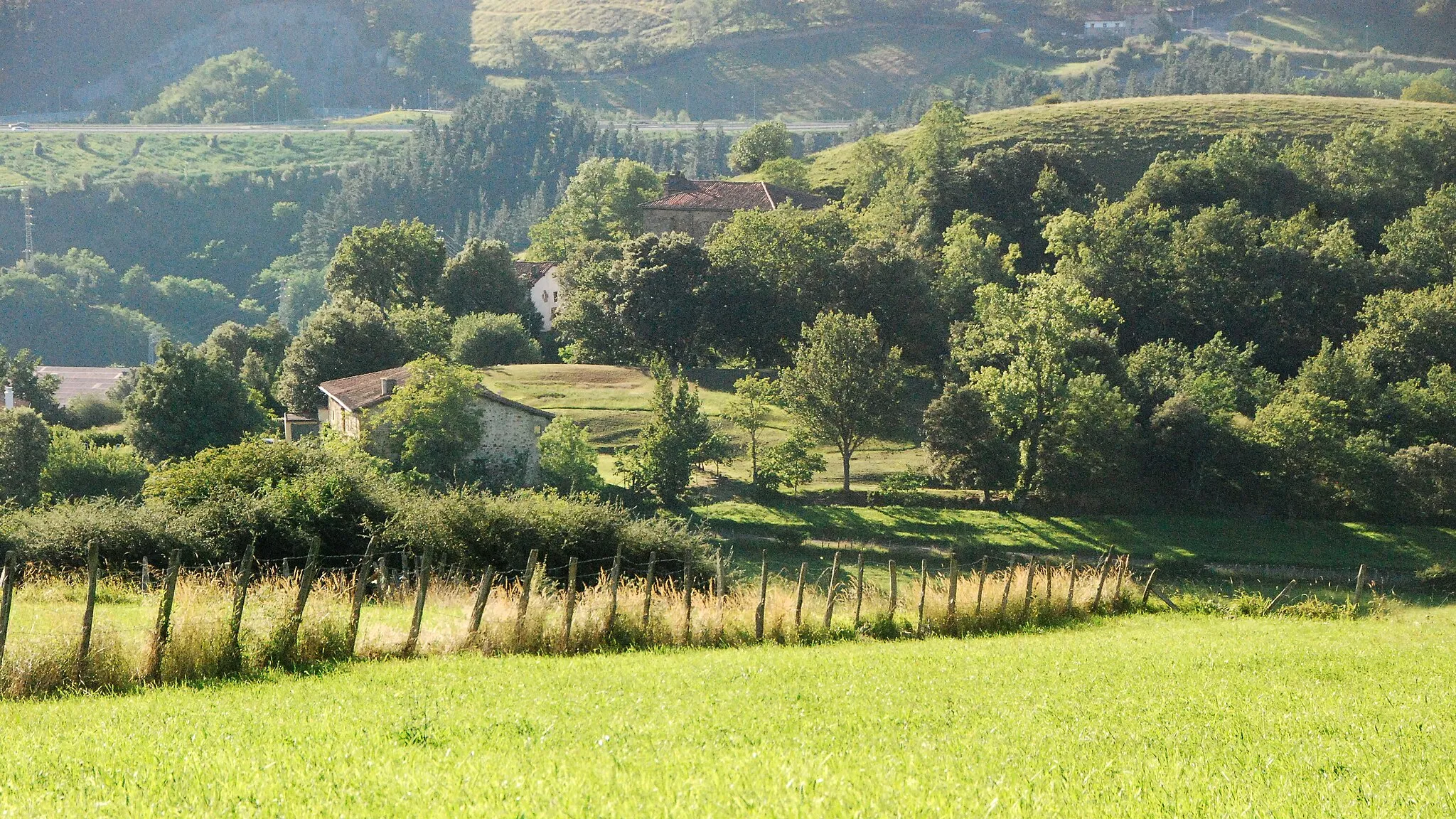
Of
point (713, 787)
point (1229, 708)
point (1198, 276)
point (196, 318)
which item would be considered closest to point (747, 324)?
point (1198, 276)

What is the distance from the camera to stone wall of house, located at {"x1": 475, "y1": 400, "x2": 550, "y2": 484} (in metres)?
59.9

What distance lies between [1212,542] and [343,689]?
48196 mm

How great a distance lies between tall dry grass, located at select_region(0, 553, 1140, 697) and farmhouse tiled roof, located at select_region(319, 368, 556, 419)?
99.8 ft

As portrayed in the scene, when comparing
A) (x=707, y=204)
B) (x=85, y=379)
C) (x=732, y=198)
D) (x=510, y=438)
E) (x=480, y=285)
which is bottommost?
(x=85, y=379)

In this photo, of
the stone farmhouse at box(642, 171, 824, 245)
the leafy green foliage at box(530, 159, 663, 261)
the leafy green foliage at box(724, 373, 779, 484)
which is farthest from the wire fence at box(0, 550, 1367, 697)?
the leafy green foliage at box(530, 159, 663, 261)

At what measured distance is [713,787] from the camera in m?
10.6

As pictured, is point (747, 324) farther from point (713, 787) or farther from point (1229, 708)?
point (713, 787)

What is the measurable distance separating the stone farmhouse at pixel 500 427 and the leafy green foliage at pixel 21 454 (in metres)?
A: 12.9

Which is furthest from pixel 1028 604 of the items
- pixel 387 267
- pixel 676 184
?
pixel 676 184

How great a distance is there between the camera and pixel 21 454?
61031mm

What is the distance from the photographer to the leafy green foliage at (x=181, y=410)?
64.3 meters

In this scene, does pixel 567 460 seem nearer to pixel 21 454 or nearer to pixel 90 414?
pixel 21 454

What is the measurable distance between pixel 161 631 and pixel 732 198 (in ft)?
308

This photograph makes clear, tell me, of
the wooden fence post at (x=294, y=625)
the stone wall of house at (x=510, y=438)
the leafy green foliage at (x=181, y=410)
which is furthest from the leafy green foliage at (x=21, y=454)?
the wooden fence post at (x=294, y=625)
